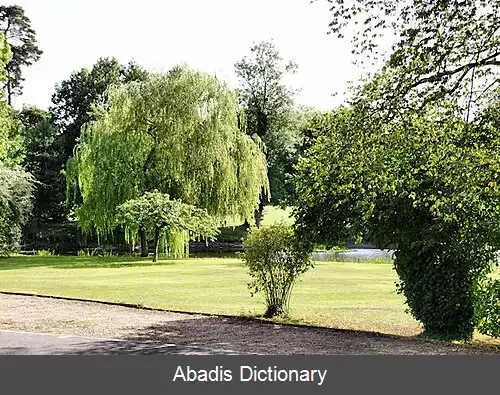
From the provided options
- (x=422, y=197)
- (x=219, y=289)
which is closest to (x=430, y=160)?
(x=422, y=197)

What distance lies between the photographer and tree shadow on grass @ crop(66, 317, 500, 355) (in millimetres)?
8781

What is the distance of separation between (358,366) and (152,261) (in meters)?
24.9

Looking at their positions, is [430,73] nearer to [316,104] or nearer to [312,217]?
[312,217]

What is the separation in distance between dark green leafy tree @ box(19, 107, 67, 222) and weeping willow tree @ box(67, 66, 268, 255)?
45.2 feet

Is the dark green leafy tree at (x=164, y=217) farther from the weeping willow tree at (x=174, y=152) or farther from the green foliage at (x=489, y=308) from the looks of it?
the green foliage at (x=489, y=308)

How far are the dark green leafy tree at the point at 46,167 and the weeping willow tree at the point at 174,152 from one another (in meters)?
13.8

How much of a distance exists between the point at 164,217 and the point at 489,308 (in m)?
20.7

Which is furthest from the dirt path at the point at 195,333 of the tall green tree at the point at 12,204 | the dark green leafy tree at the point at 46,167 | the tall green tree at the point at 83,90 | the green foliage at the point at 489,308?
the tall green tree at the point at 83,90

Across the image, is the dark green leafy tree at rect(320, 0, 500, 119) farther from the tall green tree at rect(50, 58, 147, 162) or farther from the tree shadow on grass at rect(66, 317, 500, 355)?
the tall green tree at rect(50, 58, 147, 162)

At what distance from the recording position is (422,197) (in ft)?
34.4

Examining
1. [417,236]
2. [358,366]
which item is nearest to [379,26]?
[417,236]

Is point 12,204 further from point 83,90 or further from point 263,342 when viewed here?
point 263,342

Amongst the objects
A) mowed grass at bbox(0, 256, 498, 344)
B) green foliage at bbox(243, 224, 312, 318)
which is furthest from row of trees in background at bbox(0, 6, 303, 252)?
green foliage at bbox(243, 224, 312, 318)

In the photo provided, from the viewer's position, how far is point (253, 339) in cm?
985
